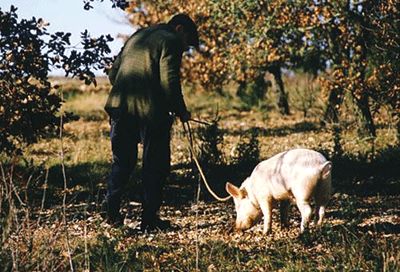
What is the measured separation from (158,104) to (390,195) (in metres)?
3.83

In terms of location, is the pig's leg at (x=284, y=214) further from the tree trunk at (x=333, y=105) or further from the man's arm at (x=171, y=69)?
the tree trunk at (x=333, y=105)

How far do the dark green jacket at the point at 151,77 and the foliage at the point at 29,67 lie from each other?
1.76m

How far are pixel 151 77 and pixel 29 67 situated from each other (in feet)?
7.85

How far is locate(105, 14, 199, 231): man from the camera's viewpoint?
22.0 feet

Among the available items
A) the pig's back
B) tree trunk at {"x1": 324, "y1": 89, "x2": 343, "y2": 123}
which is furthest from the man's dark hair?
tree trunk at {"x1": 324, "y1": 89, "x2": 343, "y2": 123}

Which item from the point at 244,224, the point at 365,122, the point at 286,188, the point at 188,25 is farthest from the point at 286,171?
the point at 365,122

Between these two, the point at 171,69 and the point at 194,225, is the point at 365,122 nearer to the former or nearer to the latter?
the point at 194,225

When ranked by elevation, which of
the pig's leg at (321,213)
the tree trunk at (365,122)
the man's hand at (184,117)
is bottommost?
the pig's leg at (321,213)

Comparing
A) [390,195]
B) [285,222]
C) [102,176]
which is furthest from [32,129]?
[390,195]

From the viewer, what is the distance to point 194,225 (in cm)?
738

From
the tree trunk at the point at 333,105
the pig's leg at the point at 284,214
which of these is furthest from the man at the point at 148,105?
the tree trunk at the point at 333,105

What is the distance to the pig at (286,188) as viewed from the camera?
20.8 ft

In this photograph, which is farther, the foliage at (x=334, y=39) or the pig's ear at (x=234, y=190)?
the foliage at (x=334, y=39)

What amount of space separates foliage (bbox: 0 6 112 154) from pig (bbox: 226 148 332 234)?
9.18ft
